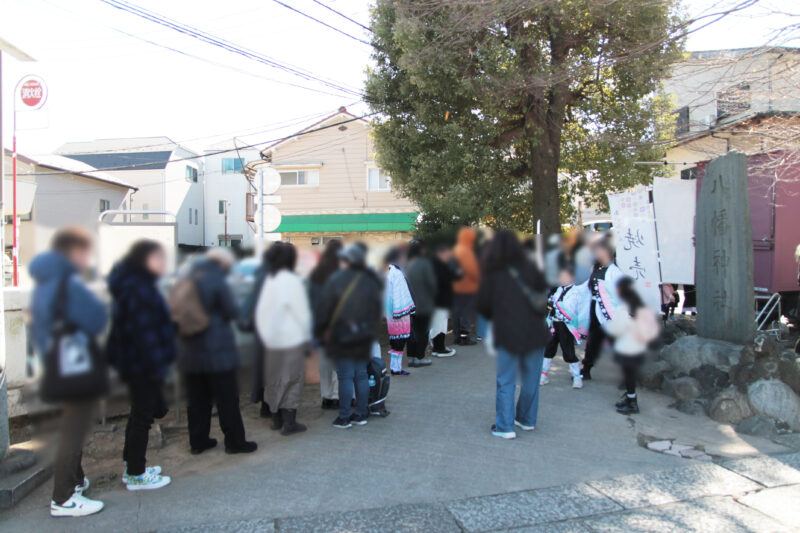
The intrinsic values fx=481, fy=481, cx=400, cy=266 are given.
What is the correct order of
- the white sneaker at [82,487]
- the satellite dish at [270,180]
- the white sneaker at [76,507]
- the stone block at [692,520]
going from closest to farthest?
the satellite dish at [270,180] < the stone block at [692,520] < the white sneaker at [76,507] < the white sneaker at [82,487]

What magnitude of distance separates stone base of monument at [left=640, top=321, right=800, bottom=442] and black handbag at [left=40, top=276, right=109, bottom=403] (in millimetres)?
6031

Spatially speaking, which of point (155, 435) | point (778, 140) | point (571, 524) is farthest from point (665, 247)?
point (155, 435)

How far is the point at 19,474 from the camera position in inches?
211

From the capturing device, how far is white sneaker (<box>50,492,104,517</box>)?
4742mm

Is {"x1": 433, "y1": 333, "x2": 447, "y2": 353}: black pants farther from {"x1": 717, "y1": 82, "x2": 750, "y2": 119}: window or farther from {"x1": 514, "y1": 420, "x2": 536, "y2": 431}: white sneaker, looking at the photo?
{"x1": 717, "y1": 82, "x2": 750, "y2": 119}: window

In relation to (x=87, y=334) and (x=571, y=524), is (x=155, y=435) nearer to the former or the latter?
(x=571, y=524)

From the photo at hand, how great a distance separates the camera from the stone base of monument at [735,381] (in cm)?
646

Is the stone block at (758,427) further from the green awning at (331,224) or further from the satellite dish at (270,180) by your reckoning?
the satellite dish at (270,180)

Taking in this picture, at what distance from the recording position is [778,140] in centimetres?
748

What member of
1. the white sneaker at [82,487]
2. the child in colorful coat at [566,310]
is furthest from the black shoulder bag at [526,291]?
the white sneaker at [82,487]

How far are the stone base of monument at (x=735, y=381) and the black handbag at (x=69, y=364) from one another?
19.8 ft

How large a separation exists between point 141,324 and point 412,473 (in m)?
4.93

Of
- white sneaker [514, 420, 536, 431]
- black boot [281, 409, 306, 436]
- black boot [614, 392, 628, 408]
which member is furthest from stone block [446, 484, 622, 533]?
black boot [281, 409, 306, 436]

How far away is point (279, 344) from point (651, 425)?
22.4ft
